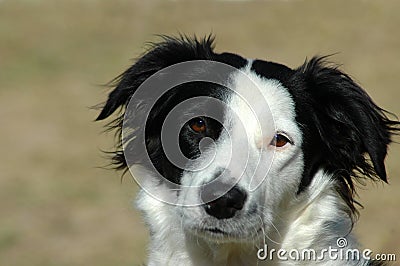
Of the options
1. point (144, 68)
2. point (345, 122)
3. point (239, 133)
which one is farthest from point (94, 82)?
point (239, 133)

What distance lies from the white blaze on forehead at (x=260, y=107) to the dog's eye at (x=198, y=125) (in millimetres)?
178

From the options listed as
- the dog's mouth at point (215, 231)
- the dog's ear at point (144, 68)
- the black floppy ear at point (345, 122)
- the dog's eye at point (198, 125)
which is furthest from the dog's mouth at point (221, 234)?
the dog's ear at point (144, 68)

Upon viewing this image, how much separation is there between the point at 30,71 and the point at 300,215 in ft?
54.1

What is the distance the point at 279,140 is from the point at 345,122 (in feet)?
1.78

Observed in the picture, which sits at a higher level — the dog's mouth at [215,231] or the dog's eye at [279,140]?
the dog's eye at [279,140]

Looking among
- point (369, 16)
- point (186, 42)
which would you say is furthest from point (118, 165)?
point (369, 16)

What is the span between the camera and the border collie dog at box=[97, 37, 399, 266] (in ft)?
18.2

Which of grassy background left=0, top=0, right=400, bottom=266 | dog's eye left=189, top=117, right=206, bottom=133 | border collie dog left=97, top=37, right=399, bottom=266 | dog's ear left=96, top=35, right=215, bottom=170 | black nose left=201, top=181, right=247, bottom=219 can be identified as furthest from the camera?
grassy background left=0, top=0, right=400, bottom=266

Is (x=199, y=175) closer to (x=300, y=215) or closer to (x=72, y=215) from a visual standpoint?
(x=300, y=215)

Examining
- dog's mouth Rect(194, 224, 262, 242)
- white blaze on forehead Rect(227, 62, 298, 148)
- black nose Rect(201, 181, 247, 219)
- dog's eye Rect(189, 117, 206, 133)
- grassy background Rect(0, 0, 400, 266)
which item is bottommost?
grassy background Rect(0, 0, 400, 266)

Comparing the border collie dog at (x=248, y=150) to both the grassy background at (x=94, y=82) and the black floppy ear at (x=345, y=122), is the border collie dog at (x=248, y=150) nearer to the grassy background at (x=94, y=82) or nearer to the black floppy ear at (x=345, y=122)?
the black floppy ear at (x=345, y=122)

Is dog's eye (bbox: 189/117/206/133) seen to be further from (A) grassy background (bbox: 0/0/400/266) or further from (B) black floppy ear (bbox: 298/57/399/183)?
(A) grassy background (bbox: 0/0/400/266)

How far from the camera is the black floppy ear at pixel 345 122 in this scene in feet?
19.5

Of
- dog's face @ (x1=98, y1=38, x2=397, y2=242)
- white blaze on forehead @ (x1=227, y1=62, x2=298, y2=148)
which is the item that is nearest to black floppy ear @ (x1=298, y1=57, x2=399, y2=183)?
dog's face @ (x1=98, y1=38, x2=397, y2=242)
